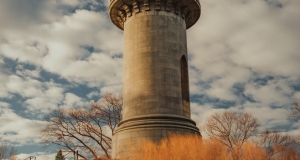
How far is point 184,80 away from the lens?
1800 centimetres

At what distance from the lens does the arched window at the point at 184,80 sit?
57.6 ft

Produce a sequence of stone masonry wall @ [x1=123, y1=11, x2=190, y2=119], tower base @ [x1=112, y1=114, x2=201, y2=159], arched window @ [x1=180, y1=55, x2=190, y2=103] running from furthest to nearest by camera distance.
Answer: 1. arched window @ [x1=180, y1=55, x2=190, y2=103]
2. stone masonry wall @ [x1=123, y1=11, x2=190, y2=119]
3. tower base @ [x1=112, y1=114, x2=201, y2=159]

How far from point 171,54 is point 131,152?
18.9 feet

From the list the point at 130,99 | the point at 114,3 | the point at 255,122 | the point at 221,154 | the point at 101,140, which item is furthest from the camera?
the point at 255,122

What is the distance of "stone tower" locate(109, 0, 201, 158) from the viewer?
15656 millimetres

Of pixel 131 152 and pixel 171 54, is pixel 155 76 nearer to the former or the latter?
pixel 171 54

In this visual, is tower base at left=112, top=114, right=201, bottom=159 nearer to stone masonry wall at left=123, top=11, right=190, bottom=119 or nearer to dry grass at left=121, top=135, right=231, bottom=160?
stone masonry wall at left=123, top=11, right=190, bottom=119

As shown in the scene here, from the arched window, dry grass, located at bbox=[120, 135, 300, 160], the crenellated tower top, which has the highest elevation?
the crenellated tower top

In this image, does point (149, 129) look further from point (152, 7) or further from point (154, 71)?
point (152, 7)

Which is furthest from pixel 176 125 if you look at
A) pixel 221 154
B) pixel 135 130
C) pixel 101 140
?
pixel 101 140

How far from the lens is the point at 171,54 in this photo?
17.1 m

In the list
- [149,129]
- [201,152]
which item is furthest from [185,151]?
[149,129]

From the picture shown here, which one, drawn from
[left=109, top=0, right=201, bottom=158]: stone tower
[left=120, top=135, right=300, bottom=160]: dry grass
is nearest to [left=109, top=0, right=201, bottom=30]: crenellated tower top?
[left=109, top=0, right=201, bottom=158]: stone tower

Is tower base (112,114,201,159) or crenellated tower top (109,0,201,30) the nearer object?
tower base (112,114,201,159)
